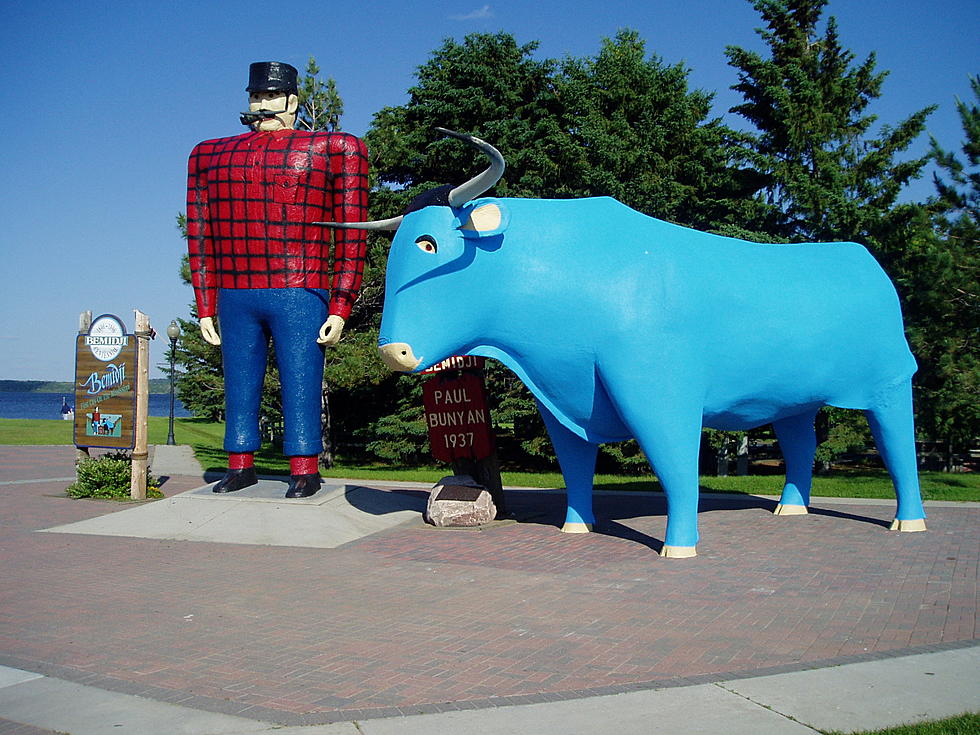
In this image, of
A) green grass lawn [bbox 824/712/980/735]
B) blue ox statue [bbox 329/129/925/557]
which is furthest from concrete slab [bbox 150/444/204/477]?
green grass lawn [bbox 824/712/980/735]

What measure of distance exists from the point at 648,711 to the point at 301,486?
650 cm

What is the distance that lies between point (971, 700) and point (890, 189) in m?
14.6

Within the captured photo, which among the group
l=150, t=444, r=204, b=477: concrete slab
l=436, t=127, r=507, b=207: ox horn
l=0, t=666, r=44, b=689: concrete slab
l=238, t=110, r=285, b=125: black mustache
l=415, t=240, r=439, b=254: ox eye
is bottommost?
l=150, t=444, r=204, b=477: concrete slab

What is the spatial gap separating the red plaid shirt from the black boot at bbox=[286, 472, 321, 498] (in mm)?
1897

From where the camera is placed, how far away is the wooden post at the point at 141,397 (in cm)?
1227

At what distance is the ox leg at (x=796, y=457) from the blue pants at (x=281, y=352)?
5.45 m

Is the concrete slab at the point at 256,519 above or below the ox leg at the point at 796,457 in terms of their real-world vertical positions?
below

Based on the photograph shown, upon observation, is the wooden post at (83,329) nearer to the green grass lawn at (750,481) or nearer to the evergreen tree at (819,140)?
the green grass lawn at (750,481)

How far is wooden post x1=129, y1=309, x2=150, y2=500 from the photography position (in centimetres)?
1227

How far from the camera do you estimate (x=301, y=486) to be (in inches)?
387

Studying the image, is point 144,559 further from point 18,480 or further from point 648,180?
point 648,180

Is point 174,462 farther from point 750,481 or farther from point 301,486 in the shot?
point 750,481

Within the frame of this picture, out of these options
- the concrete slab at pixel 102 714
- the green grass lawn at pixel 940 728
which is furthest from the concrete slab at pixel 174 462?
the green grass lawn at pixel 940 728

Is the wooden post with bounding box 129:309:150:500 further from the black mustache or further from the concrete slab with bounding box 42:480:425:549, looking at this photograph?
the black mustache
